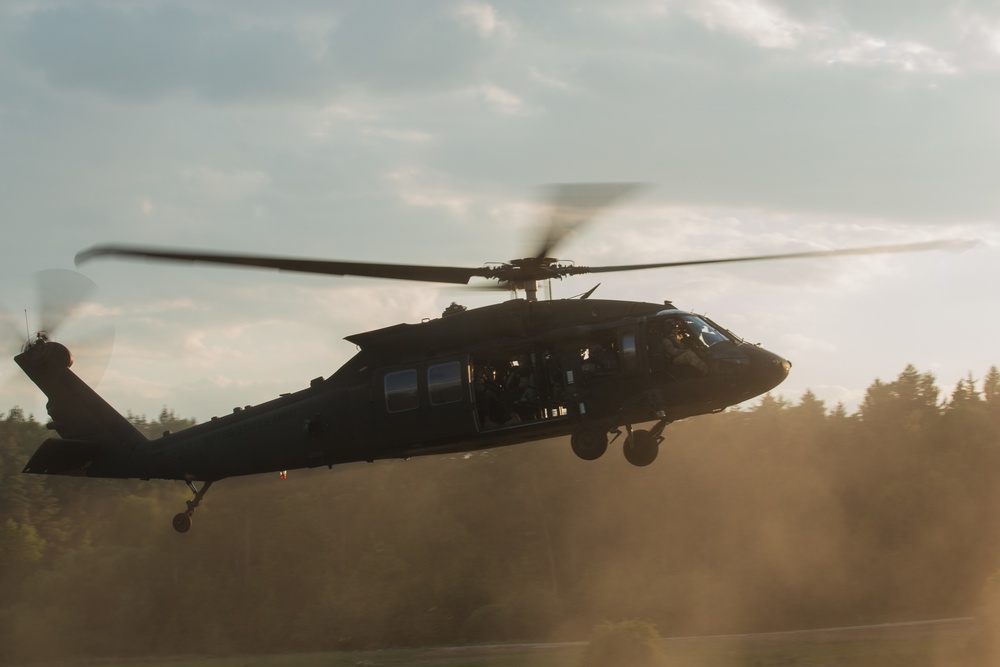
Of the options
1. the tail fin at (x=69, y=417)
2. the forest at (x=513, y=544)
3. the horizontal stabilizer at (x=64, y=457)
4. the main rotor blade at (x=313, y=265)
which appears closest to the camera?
the main rotor blade at (x=313, y=265)

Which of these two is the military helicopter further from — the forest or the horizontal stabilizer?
the forest

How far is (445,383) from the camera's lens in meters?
18.1

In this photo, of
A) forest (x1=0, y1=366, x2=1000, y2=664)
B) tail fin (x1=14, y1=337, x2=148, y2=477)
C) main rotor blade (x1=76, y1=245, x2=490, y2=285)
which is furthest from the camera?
forest (x1=0, y1=366, x2=1000, y2=664)

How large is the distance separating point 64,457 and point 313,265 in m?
8.77

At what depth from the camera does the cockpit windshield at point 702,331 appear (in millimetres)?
17594

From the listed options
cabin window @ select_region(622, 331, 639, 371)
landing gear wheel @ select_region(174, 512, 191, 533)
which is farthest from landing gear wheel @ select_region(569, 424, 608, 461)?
landing gear wheel @ select_region(174, 512, 191, 533)

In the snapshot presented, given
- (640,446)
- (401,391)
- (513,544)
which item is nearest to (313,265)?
(401,391)

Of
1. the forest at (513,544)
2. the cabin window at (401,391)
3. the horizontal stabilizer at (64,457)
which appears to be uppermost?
the cabin window at (401,391)

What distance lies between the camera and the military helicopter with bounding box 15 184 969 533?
1723 cm

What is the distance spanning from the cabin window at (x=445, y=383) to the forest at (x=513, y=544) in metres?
46.0

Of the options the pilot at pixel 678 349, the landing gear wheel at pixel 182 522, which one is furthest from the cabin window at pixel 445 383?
the landing gear wheel at pixel 182 522

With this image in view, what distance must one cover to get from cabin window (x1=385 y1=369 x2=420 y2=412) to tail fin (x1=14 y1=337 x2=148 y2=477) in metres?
6.51

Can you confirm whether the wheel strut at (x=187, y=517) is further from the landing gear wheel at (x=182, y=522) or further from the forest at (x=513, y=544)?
the forest at (x=513, y=544)

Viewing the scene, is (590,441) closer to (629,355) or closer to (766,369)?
(629,355)
